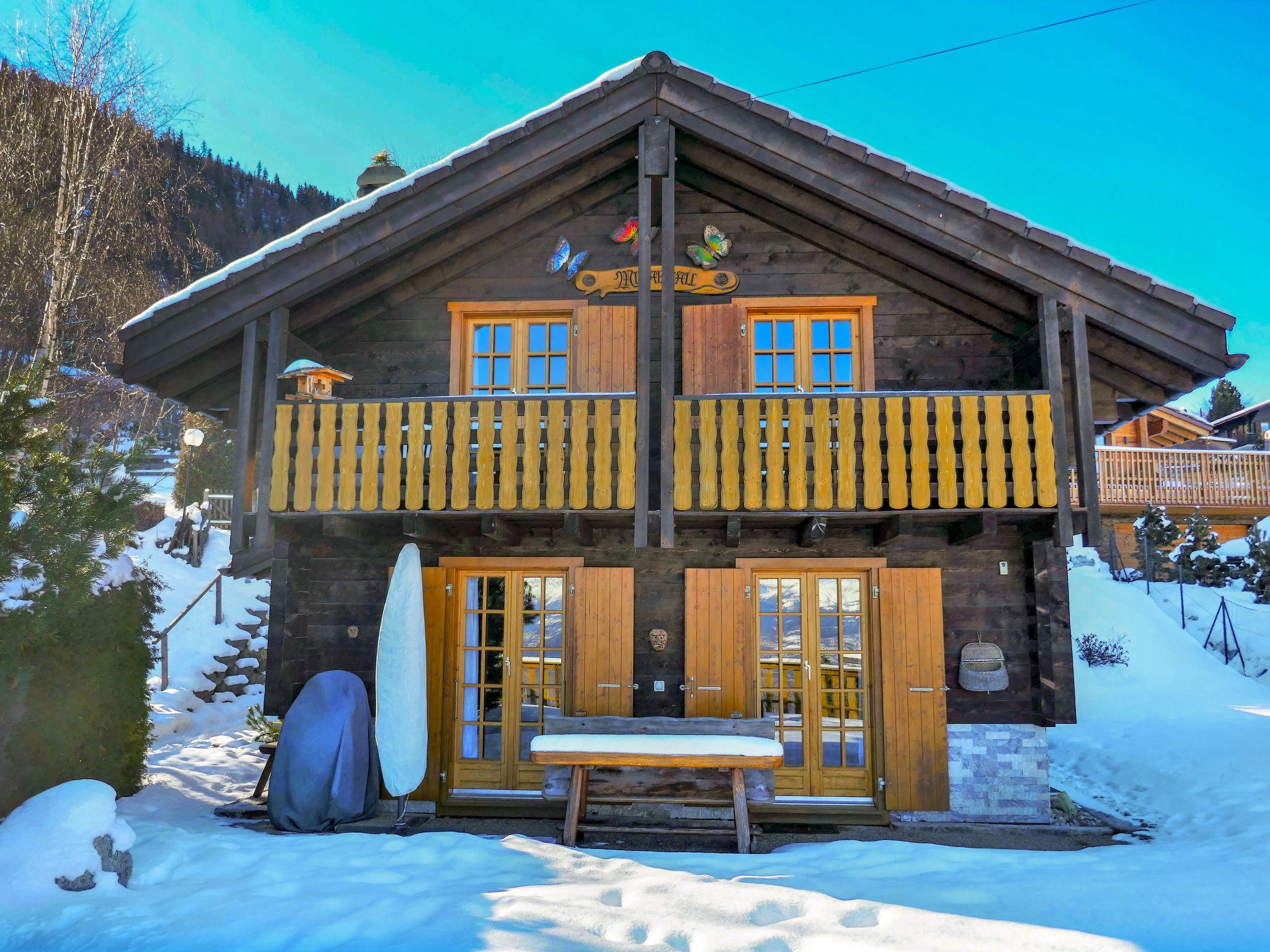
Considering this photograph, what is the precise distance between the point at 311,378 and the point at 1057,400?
20.8ft

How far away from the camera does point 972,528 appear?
733cm

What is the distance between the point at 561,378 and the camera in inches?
334

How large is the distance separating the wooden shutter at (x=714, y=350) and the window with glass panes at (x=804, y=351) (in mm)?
188

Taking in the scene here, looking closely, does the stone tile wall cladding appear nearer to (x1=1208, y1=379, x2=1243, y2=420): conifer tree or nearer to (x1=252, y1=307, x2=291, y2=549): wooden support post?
(x1=252, y1=307, x2=291, y2=549): wooden support post

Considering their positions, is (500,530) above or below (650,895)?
above

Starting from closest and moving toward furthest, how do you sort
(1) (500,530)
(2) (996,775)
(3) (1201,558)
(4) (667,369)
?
(4) (667,369)
(1) (500,530)
(2) (996,775)
(3) (1201,558)

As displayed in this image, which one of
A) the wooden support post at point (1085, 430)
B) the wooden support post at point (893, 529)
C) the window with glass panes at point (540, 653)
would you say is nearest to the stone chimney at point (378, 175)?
the window with glass panes at point (540, 653)

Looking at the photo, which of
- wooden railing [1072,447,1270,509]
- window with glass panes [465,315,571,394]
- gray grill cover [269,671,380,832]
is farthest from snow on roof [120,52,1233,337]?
wooden railing [1072,447,1270,509]

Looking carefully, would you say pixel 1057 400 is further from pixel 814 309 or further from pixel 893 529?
pixel 814 309

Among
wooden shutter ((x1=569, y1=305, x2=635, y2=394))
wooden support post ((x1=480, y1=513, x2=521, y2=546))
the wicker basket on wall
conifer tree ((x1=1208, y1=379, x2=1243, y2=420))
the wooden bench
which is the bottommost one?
the wooden bench

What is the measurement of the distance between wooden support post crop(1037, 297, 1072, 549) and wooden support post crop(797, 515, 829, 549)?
189cm

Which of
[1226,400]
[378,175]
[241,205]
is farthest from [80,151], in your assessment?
[1226,400]

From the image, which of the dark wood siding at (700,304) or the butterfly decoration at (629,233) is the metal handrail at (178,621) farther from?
the butterfly decoration at (629,233)

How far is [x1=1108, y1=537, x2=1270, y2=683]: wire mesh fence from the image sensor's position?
14.8m
